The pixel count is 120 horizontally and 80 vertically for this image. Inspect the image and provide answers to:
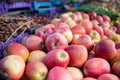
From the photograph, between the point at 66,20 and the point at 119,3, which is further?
the point at 119,3

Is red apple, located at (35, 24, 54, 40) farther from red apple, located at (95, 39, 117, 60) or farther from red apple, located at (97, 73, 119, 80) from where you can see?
red apple, located at (97, 73, 119, 80)

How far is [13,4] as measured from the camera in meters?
4.79

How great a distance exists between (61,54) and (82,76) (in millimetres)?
221

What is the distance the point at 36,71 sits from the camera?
154 centimetres

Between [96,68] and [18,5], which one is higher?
[96,68]

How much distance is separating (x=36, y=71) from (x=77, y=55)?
1.06 ft

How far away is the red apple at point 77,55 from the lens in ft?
5.49

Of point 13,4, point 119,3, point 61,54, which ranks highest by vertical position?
point 61,54

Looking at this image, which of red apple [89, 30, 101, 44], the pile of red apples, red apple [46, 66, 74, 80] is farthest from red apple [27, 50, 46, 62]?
red apple [89, 30, 101, 44]

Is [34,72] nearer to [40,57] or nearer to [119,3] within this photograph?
[40,57]

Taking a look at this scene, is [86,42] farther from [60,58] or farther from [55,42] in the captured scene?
[60,58]

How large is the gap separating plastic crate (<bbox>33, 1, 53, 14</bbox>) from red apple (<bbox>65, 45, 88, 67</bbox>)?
11.5ft

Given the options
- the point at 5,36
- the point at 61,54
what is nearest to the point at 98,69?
the point at 61,54

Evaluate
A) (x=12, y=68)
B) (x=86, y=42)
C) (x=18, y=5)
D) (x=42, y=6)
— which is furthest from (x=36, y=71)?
(x=42, y=6)
